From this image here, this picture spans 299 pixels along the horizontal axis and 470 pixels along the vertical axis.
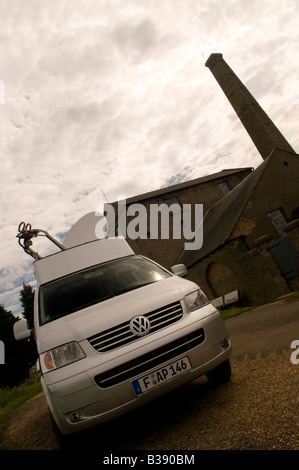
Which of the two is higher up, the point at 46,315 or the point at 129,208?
the point at 129,208

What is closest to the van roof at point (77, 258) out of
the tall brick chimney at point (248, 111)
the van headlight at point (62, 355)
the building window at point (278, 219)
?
the van headlight at point (62, 355)

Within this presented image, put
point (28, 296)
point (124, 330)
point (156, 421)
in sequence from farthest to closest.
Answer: point (28, 296) → point (156, 421) → point (124, 330)

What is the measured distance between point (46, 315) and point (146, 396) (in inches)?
71.4

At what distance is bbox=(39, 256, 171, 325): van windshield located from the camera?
3.94m

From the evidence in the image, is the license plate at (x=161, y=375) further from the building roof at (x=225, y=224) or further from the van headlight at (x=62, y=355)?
the building roof at (x=225, y=224)

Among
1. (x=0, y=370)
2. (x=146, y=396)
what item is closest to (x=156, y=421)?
(x=146, y=396)

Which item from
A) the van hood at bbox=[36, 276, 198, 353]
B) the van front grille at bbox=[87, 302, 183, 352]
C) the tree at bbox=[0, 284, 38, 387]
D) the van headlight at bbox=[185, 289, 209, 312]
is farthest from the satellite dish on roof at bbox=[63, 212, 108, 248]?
the tree at bbox=[0, 284, 38, 387]

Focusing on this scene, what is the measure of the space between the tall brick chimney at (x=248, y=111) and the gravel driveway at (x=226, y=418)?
27249mm

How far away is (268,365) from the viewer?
3908mm

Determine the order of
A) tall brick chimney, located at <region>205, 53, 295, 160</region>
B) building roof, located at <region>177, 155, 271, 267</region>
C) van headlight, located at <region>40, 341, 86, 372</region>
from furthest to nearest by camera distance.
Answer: tall brick chimney, located at <region>205, 53, 295, 160</region>
building roof, located at <region>177, 155, 271, 267</region>
van headlight, located at <region>40, 341, 86, 372</region>

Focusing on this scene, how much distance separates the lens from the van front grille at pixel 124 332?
3.03m

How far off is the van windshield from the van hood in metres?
0.28

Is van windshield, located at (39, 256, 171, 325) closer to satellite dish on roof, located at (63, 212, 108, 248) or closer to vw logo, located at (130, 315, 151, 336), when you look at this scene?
vw logo, located at (130, 315, 151, 336)
